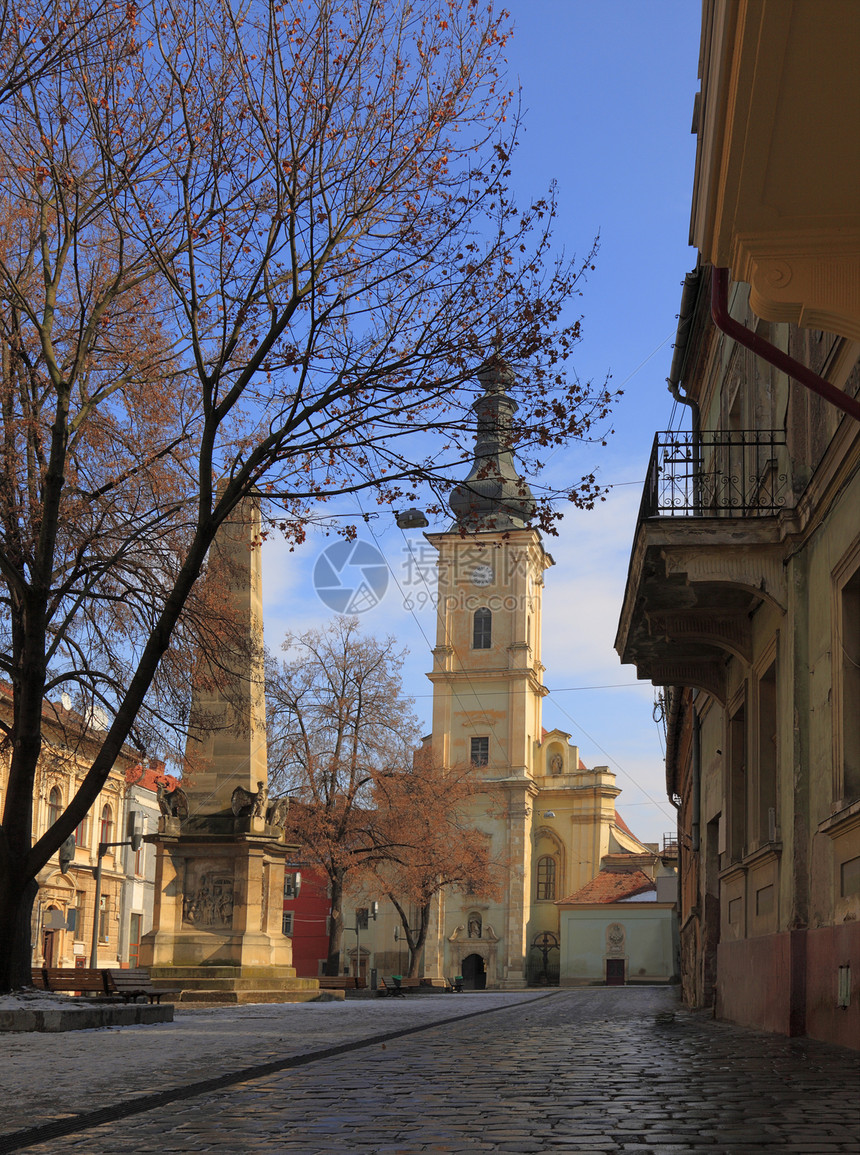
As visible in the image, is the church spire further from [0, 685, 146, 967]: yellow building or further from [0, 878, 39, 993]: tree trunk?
[0, 685, 146, 967]: yellow building

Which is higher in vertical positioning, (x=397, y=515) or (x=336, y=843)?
(x=397, y=515)

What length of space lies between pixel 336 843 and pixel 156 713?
24261 mm

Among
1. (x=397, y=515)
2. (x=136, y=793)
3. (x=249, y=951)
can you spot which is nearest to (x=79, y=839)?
(x=136, y=793)

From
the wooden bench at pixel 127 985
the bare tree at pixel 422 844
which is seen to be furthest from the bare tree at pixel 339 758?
the wooden bench at pixel 127 985

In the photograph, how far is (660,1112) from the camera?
6.28 meters

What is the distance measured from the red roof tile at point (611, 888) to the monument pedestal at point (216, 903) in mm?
50407

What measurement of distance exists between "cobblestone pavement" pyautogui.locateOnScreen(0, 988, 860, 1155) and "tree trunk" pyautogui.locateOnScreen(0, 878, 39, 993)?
67.9 inches

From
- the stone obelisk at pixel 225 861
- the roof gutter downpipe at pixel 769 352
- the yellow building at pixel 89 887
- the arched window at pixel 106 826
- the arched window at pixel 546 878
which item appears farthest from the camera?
the arched window at pixel 546 878

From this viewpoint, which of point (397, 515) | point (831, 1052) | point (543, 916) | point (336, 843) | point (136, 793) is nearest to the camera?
point (831, 1052)

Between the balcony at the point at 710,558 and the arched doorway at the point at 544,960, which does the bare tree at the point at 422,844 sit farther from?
the balcony at the point at 710,558

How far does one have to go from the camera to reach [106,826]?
53438 millimetres

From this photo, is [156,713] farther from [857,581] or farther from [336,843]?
[336,843]

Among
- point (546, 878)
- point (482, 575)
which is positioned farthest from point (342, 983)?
point (482, 575)

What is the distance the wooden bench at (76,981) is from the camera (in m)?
18.3
